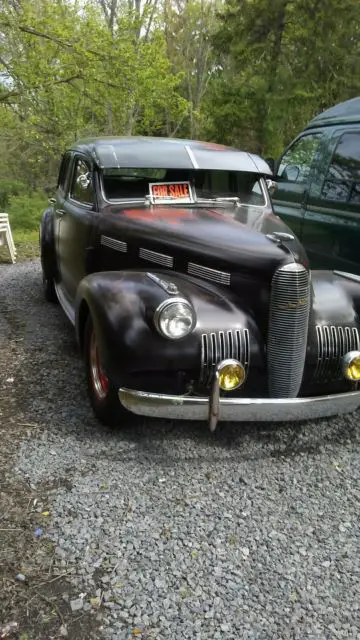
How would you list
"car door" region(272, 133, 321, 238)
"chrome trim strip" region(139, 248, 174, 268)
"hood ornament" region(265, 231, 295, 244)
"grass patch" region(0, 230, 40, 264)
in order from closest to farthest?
1. "hood ornament" region(265, 231, 295, 244)
2. "chrome trim strip" region(139, 248, 174, 268)
3. "car door" region(272, 133, 321, 238)
4. "grass patch" region(0, 230, 40, 264)

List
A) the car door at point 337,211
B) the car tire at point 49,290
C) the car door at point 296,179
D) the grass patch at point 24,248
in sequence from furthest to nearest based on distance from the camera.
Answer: the grass patch at point 24,248, the car tire at point 49,290, the car door at point 296,179, the car door at point 337,211

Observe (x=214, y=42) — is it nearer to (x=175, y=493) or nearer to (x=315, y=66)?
(x=315, y=66)

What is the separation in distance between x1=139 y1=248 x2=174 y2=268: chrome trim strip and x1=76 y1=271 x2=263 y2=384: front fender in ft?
0.82

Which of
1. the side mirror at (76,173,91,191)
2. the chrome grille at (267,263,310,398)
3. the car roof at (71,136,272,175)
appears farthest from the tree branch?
the chrome grille at (267,263,310,398)

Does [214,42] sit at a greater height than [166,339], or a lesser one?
greater

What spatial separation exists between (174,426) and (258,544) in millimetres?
1133

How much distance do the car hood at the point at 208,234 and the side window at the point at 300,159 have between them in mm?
1877

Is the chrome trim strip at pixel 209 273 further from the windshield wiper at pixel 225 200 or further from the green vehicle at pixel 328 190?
the green vehicle at pixel 328 190

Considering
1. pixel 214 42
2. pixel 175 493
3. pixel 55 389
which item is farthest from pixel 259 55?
pixel 175 493

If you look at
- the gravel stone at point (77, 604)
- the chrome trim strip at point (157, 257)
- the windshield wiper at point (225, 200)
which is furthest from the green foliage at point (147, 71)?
the gravel stone at point (77, 604)

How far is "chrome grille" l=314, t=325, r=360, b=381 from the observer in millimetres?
3051

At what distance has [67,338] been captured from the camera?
4.99m

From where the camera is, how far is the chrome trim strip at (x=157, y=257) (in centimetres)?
333

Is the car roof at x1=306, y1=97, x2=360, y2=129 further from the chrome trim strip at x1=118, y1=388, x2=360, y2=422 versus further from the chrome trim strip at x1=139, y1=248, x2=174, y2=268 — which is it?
the chrome trim strip at x1=118, y1=388, x2=360, y2=422
